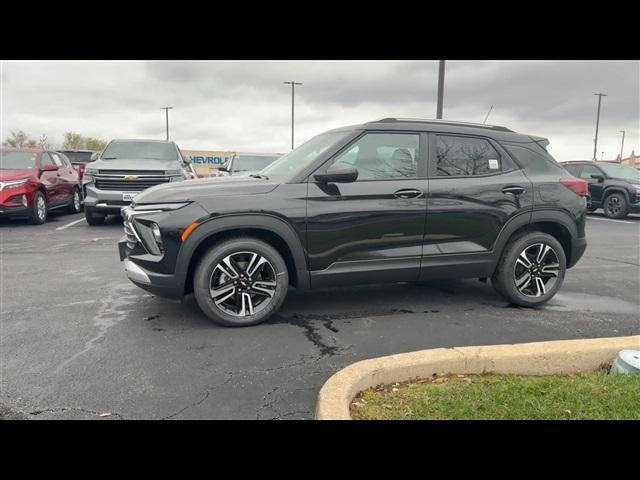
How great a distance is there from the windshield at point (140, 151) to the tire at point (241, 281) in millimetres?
7272

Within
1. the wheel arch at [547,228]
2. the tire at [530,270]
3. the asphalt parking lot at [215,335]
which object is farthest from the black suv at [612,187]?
the tire at [530,270]

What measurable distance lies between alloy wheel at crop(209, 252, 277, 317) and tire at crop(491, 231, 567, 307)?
2341 millimetres

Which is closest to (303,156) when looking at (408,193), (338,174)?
(338,174)

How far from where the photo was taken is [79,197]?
43.3 ft

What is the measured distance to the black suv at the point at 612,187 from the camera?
14.0m

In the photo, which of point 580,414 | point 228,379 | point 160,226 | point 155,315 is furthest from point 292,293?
point 580,414

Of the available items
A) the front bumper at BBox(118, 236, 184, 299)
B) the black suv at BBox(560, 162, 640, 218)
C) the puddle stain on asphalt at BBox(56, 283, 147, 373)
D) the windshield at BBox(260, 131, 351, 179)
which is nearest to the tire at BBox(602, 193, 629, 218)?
the black suv at BBox(560, 162, 640, 218)

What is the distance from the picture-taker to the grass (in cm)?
244

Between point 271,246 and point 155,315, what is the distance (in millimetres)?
1320

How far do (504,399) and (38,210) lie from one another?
10.9m

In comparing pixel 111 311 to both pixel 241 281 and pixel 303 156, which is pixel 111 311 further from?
pixel 303 156

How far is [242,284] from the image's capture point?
3967 millimetres

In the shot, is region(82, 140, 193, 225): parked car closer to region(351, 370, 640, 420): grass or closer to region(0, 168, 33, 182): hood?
region(0, 168, 33, 182): hood

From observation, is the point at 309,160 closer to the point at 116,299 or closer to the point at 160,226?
the point at 160,226
